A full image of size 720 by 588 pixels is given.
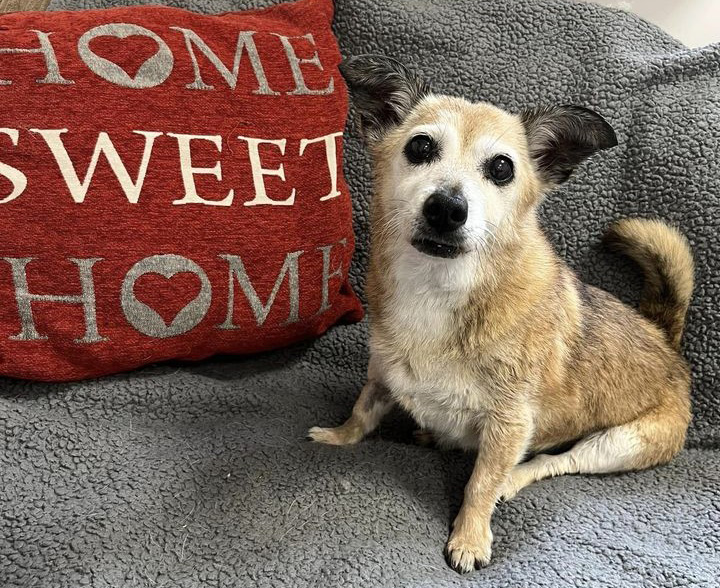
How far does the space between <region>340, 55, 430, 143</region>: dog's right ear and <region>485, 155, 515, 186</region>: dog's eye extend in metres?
0.24

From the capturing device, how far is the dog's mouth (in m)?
0.98

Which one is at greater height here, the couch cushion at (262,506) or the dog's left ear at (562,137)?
the dog's left ear at (562,137)

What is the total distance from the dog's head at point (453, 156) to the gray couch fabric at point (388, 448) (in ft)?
1.06

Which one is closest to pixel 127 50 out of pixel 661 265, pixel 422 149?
pixel 422 149

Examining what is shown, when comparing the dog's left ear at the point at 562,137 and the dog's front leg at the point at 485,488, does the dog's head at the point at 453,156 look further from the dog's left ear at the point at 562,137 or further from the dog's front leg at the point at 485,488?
the dog's front leg at the point at 485,488

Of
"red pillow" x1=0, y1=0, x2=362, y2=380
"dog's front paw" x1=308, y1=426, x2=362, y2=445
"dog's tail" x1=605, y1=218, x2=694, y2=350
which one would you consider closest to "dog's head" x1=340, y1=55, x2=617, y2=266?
"red pillow" x1=0, y1=0, x2=362, y2=380

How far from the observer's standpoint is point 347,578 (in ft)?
3.04

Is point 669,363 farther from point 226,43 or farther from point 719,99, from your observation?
point 226,43

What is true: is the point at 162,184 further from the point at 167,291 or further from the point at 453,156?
the point at 453,156

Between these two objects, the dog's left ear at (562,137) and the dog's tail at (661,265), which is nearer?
the dog's left ear at (562,137)

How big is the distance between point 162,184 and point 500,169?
2.10 feet

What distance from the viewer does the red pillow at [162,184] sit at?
105 centimetres

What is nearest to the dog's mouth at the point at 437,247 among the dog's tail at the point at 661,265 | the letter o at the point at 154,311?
the letter o at the point at 154,311

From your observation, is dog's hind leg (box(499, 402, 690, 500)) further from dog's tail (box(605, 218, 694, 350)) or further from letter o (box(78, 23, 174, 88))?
letter o (box(78, 23, 174, 88))
